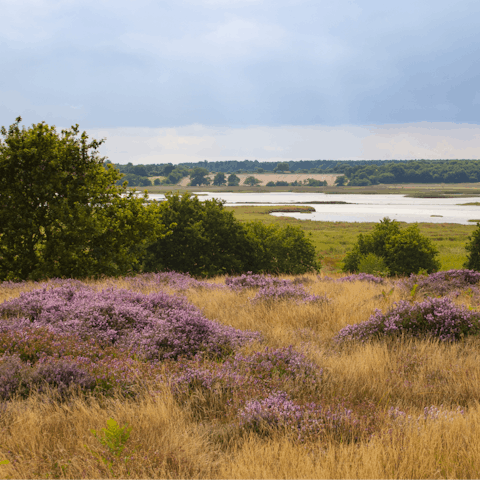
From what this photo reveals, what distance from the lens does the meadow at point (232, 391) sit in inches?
140

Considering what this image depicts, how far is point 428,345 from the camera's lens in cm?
700

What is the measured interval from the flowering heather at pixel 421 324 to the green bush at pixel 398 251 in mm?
23595

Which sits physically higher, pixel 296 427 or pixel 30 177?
pixel 30 177

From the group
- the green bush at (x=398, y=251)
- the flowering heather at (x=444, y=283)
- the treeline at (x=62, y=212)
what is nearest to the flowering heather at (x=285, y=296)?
the flowering heather at (x=444, y=283)

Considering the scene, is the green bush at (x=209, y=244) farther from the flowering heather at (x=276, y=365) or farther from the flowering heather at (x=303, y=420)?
the flowering heather at (x=303, y=420)

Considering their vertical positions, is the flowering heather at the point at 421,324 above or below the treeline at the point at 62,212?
below

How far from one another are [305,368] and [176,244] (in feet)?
59.5

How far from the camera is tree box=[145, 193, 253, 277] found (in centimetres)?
2312

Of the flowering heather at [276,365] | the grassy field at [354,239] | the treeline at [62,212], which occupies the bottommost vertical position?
the grassy field at [354,239]

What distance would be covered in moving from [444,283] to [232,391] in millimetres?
9648

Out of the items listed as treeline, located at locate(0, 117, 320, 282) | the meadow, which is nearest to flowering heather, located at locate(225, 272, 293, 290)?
the meadow

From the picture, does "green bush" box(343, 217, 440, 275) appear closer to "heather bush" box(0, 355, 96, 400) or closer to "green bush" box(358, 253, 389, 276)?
"green bush" box(358, 253, 389, 276)

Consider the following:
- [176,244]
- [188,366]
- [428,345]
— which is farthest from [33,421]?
[176,244]

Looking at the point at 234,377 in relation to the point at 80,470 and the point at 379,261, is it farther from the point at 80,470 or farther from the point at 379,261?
the point at 379,261
